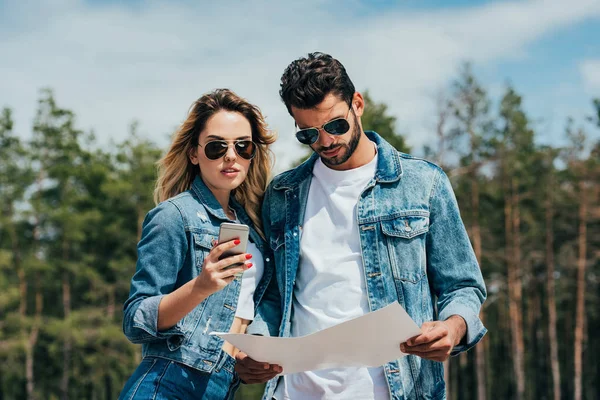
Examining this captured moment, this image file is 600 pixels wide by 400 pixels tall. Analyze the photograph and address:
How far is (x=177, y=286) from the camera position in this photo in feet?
11.0

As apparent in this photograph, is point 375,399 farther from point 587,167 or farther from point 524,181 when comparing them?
point 524,181

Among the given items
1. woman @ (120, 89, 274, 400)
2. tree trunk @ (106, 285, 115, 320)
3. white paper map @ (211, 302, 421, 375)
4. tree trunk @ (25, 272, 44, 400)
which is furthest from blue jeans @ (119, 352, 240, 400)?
tree trunk @ (106, 285, 115, 320)

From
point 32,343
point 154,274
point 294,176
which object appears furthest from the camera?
point 32,343

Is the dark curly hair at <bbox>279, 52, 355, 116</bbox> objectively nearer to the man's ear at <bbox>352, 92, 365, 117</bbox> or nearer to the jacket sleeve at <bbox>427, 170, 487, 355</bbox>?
the man's ear at <bbox>352, 92, 365, 117</bbox>

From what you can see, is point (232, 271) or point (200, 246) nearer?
Answer: point (232, 271)

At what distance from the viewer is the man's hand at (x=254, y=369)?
3.04 metres

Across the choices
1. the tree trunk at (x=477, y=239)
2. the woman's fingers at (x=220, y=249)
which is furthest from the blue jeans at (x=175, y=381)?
the tree trunk at (x=477, y=239)

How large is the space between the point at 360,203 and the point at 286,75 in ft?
2.14

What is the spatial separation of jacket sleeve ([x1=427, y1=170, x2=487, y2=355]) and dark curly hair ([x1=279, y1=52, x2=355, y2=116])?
0.60m

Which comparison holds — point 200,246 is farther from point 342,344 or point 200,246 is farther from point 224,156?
point 342,344

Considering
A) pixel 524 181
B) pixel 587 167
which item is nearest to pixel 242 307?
pixel 587 167

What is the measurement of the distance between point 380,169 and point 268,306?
0.80 m

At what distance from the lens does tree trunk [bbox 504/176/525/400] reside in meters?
30.1

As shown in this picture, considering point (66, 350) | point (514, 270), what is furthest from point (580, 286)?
point (66, 350)
